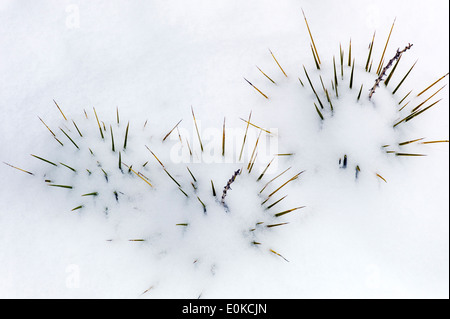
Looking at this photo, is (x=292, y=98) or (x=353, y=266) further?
(x=292, y=98)

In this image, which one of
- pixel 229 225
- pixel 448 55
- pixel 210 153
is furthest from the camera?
pixel 448 55

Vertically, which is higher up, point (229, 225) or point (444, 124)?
point (444, 124)

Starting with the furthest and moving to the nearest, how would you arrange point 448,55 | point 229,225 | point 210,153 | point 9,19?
point 9,19 → point 448,55 → point 210,153 → point 229,225

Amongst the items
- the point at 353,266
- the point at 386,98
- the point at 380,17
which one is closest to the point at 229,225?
the point at 353,266

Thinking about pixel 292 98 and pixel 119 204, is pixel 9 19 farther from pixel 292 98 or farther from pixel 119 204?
pixel 292 98

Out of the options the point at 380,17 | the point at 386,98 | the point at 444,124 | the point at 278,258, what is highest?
the point at 380,17

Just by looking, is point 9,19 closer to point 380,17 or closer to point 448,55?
point 380,17

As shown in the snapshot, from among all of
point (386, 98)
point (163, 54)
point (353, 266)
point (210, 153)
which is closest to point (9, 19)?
point (163, 54)
